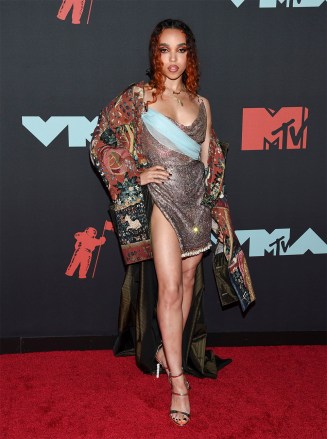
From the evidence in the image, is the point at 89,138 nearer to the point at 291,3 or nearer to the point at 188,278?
the point at 188,278

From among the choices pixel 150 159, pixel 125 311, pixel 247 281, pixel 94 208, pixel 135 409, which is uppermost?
pixel 150 159

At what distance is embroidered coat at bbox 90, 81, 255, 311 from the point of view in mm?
2840

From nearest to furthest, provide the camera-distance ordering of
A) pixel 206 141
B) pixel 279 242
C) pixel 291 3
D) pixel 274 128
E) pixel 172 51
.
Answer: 1. pixel 172 51
2. pixel 206 141
3. pixel 291 3
4. pixel 274 128
5. pixel 279 242

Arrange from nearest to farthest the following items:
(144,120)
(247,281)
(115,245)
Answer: (144,120)
(247,281)
(115,245)

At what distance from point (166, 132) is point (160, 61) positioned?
12.6 inches

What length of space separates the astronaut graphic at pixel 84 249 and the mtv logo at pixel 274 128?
0.94m

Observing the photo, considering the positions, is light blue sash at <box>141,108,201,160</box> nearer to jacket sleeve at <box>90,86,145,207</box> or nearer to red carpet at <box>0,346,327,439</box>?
jacket sleeve at <box>90,86,145,207</box>

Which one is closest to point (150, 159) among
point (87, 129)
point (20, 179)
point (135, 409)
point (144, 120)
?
point (144, 120)

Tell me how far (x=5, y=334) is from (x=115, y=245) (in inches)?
31.4

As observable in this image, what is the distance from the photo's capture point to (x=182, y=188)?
2828 mm

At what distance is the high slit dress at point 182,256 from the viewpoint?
281cm

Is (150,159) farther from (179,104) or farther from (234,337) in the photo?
(234,337)

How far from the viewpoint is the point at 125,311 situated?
3.29m

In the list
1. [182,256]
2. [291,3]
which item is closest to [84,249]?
[182,256]
